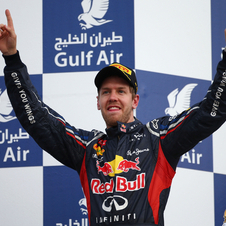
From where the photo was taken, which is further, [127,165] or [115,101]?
[115,101]

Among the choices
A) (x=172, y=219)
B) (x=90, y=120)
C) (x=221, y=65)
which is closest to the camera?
(x=221, y=65)

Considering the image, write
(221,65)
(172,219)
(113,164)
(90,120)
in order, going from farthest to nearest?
1. (90,120)
2. (172,219)
3. (113,164)
4. (221,65)

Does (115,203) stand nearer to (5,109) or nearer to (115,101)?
(115,101)

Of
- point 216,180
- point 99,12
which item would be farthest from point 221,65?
point 99,12

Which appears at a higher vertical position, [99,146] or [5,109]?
[5,109]

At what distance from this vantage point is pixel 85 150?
1.73 meters

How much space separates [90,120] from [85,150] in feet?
2.32

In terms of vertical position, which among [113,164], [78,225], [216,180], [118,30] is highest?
[118,30]

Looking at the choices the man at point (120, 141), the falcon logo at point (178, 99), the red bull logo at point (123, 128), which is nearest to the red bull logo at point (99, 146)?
the man at point (120, 141)

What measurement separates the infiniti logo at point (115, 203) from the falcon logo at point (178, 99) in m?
1.03

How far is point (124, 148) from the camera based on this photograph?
5.33ft

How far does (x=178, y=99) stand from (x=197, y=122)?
1.03 m

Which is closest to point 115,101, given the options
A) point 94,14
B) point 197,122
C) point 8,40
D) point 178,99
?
point 197,122

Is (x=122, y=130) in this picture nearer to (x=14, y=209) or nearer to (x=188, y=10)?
(x=14, y=209)
